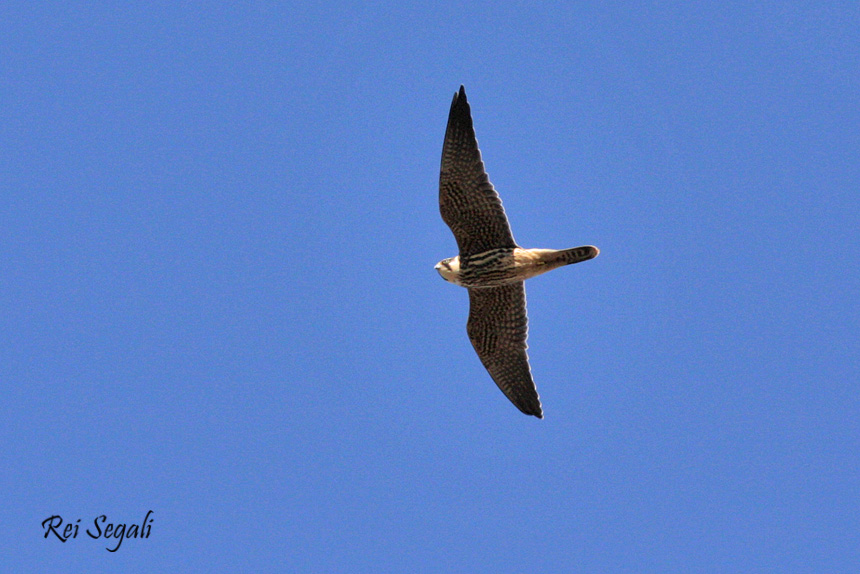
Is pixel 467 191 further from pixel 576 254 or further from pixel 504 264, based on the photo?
pixel 576 254

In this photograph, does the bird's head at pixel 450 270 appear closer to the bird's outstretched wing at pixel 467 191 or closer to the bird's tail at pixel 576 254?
the bird's outstretched wing at pixel 467 191

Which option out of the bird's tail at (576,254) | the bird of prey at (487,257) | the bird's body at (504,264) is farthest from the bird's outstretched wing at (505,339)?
the bird's tail at (576,254)

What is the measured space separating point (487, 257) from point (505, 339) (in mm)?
1745

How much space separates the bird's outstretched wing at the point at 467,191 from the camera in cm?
1299

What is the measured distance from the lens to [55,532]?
46.8ft

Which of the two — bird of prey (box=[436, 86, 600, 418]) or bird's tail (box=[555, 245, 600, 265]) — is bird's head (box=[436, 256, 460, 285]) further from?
bird's tail (box=[555, 245, 600, 265])

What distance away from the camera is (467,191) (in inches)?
516

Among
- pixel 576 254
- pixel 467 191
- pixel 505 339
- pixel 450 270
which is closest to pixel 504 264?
pixel 450 270

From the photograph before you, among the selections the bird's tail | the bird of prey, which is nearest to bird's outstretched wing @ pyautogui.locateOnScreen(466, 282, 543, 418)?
the bird of prey

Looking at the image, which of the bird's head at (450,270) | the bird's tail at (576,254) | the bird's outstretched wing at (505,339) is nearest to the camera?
the bird's tail at (576,254)

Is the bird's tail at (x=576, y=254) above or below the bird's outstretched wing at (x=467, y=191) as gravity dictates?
below

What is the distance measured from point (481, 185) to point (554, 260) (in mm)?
1575

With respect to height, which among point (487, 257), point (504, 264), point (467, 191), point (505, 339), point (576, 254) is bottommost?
point (505, 339)

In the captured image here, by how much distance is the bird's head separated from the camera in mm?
13562
